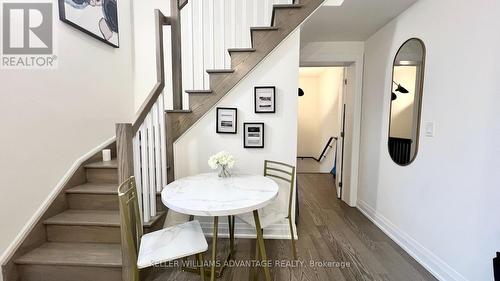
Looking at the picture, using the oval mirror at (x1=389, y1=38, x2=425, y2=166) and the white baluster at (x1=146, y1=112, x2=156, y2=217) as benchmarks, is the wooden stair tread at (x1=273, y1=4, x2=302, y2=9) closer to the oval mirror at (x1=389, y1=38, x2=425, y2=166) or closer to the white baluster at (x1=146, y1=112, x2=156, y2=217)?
the oval mirror at (x1=389, y1=38, x2=425, y2=166)

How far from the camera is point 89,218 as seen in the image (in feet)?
6.58

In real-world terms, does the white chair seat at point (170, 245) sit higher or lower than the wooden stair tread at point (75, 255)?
higher

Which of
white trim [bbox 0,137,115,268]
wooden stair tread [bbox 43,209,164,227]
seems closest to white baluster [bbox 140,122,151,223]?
wooden stair tread [bbox 43,209,164,227]

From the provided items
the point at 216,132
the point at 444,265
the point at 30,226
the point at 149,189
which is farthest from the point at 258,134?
the point at 30,226

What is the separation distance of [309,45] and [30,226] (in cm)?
357

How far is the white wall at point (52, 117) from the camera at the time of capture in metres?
1.74

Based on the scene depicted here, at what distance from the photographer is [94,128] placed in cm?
262

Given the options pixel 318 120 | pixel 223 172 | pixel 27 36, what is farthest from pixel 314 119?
pixel 27 36

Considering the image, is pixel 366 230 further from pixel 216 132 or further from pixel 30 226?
pixel 30 226

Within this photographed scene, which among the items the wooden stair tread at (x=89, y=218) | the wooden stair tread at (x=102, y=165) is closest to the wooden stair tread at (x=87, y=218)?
the wooden stair tread at (x=89, y=218)

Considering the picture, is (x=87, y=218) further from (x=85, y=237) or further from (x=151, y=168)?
(x=151, y=168)

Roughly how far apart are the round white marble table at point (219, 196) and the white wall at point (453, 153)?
4.51ft

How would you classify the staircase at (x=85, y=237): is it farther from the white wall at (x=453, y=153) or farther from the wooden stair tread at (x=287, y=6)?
the white wall at (x=453, y=153)

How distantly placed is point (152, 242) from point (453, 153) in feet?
7.55
